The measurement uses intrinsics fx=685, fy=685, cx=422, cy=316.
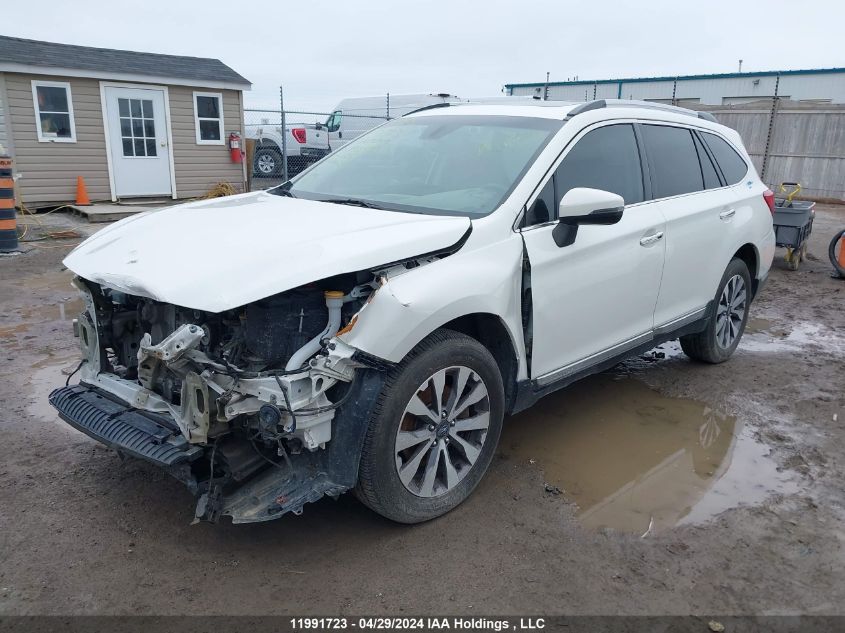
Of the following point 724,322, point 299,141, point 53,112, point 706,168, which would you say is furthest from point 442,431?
point 299,141

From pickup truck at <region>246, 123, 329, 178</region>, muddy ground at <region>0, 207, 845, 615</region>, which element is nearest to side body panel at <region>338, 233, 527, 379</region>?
muddy ground at <region>0, 207, 845, 615</region>

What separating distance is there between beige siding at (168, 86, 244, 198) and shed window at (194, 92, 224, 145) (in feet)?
0.29

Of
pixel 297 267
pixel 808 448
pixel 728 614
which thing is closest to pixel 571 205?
pixel 297 267

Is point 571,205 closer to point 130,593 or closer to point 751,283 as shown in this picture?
point 130,593

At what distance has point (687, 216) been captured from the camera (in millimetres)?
4609

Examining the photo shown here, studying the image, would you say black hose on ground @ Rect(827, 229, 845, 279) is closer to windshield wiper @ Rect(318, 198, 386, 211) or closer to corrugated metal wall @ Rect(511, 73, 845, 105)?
windshield wiper @ Rect(318, 198, 386, 211)

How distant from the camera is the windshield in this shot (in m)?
3.65

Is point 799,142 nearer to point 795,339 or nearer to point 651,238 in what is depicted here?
point 795,339

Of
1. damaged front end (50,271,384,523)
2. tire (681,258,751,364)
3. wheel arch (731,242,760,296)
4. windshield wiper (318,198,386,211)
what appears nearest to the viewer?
damaged front end (50,271,384,523)

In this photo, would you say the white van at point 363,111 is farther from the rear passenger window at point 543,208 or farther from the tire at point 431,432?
the tire at point 431,432

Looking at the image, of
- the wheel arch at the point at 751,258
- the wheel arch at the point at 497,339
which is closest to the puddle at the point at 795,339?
the wheel arch at the point at 751,258

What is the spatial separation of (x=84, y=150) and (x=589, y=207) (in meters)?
13.1

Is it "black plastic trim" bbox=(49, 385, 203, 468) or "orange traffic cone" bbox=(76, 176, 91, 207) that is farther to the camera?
"orange traffic cone" bbox=(76, 176, 91, 207)

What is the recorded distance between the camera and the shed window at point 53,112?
43.0ft
